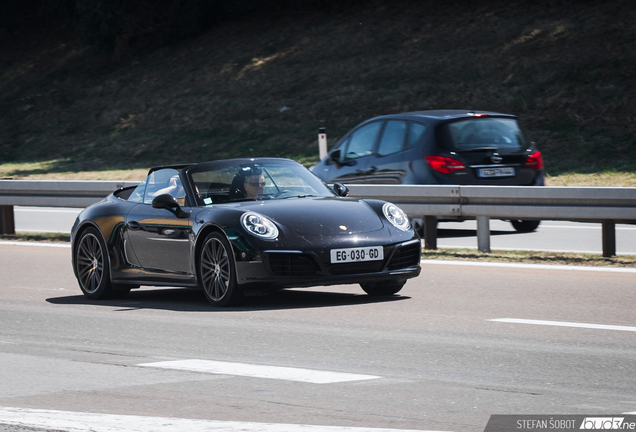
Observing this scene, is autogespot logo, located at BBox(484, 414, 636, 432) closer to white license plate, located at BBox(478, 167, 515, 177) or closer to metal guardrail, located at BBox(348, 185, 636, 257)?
metal guardrail, located at BBox(348, 185, 636, 257)

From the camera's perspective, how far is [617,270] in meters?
10.3

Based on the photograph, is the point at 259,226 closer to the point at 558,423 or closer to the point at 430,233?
the point at 558,423

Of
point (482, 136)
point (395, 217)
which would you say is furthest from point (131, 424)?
point (482, 136)

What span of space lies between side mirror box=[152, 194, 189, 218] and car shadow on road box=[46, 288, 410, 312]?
0.78 metres

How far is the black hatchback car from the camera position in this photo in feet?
43.1

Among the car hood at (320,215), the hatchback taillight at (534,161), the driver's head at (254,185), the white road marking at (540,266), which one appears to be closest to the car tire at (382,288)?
the car hood at (320,215)

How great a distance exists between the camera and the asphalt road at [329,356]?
199 inches

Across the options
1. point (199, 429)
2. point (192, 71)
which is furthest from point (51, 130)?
point (199, 429)

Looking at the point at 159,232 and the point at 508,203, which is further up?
the point at 159,232

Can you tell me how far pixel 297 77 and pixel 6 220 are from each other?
15.4 m

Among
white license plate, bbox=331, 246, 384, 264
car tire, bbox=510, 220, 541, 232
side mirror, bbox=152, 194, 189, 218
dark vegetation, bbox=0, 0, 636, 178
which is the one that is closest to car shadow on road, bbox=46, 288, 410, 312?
white license plate, bbox=331, 246, 384, 264

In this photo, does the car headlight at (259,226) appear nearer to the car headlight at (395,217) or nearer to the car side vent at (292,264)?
the car side vent at (292,264)

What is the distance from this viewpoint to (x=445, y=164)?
13.1 m

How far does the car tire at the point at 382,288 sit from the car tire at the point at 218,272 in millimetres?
1249
